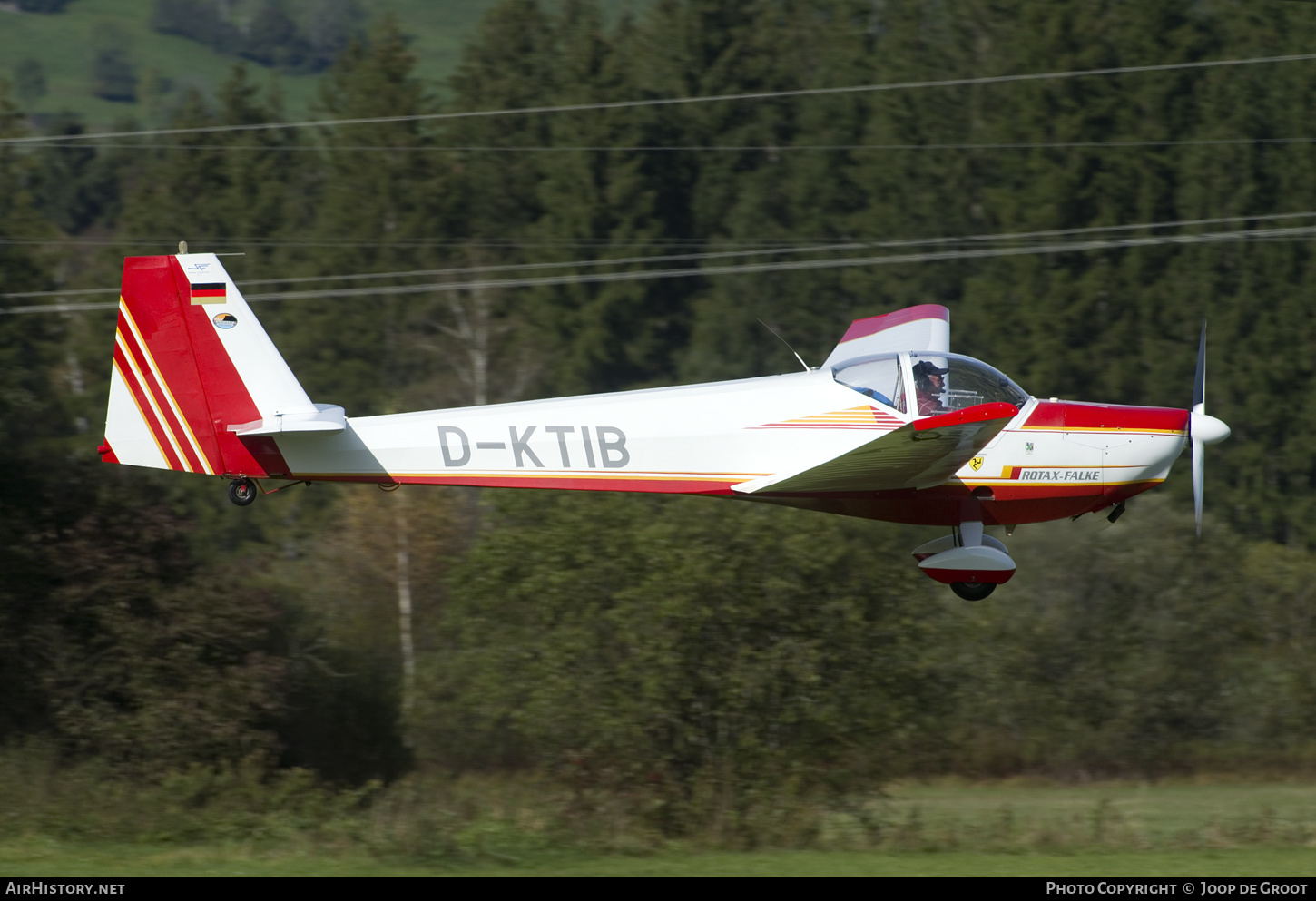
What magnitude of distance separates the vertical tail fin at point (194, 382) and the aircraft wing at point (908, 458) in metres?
4.07

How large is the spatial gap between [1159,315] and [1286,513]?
6645 mm

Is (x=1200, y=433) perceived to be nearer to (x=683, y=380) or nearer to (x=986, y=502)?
(x=986, y=502)

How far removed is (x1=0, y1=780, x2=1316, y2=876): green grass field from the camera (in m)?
17.3

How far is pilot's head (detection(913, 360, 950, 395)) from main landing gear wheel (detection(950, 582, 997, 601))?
1964mm

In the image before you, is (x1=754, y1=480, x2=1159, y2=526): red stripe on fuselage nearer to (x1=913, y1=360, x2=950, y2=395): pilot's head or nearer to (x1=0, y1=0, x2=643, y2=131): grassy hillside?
(x1=913, y1=360, x2=950, y2=395): pilot's head

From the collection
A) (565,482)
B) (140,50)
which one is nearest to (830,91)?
(565,482)

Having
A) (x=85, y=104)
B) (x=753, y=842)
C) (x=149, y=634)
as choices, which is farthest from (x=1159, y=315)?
(x=85, y=104)

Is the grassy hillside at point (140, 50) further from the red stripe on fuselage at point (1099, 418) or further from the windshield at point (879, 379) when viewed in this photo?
the red stripe on fuselage at point (1099, 418)

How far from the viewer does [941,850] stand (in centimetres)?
2088

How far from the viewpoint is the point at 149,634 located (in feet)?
85.1

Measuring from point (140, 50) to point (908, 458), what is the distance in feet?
342

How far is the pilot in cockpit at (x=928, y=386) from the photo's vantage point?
40.8 feet

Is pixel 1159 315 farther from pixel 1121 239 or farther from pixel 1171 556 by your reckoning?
pixel 1171 556

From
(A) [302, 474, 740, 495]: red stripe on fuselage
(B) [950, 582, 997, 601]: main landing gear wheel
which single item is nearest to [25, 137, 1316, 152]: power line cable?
(B) [950, 582, 997, 601]: main landing gear wheel
